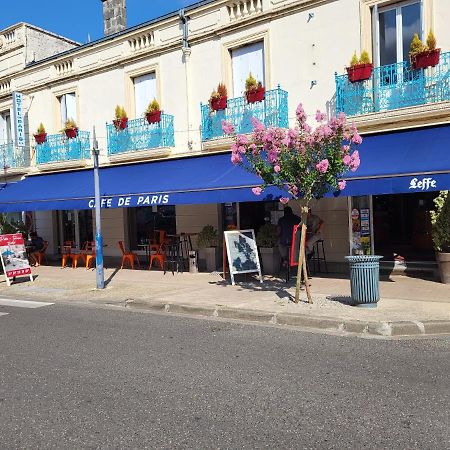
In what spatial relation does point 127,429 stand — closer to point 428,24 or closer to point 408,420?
point 408,420

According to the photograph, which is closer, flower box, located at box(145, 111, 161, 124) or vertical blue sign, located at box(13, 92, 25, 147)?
flower box, located at box(145, 111, 161, 124)

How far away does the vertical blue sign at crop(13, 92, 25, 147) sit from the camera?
17.6m

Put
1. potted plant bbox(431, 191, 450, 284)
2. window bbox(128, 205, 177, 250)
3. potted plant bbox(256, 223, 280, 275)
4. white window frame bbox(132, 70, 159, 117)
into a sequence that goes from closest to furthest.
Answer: potted plant bbox(431, 191, 450, 284), potted plant bbox(256, 223, 280, 275), white window frame bbox(132, 70, 159, 117), window bbox(128, 205, 177, 250)

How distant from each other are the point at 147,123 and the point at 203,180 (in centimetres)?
372

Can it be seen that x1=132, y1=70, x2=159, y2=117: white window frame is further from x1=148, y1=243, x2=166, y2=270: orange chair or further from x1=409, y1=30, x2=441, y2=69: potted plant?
x1=409, y1=30, x2=441, y2=69: potted plant

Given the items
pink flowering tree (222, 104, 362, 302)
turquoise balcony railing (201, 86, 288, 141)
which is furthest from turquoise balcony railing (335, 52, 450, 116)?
pink flowering tree (222, 104, 362, 302)

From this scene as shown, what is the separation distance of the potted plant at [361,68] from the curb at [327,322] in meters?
5.66

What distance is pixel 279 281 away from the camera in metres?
10.8

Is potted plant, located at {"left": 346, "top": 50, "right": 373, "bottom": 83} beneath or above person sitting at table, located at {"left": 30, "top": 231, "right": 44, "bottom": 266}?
above

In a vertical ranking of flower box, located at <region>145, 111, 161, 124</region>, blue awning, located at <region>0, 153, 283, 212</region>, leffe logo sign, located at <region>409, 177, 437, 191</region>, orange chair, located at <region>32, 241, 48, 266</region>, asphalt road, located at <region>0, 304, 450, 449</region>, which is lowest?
asphalt road, located at <region>0, 304, 450, 449</region>

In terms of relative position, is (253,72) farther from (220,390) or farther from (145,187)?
(220,390)

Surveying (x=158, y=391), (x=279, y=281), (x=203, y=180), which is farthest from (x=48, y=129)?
(x=158, y=391)

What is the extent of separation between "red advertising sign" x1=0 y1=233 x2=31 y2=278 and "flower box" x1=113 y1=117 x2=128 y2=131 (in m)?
4.33

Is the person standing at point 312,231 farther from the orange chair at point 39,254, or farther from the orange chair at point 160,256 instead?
the orange chair at point 39,254
